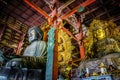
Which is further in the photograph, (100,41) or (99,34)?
A: (99,34)

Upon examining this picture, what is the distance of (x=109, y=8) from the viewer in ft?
25.4

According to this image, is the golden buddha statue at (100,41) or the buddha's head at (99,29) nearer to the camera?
the golden buddha statue at (100,41)

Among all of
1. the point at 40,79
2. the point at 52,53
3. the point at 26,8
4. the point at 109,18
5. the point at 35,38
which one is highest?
the point at 26,8

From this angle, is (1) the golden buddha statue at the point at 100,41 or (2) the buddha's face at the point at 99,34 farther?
(2) the buddha's face at the point at 99,34

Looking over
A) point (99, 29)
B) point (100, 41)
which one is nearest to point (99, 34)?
point (99, 29)

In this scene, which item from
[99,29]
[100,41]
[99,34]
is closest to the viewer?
[100,41]

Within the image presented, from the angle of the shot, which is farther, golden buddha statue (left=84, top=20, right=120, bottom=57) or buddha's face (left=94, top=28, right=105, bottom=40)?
buddha's face (left=94, top=28, right=105, bottom=40)

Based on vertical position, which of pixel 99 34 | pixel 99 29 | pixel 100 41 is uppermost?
pixel 99 29

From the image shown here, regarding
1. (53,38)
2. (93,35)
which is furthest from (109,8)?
(53,38)

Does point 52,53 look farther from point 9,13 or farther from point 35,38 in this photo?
point 9,13

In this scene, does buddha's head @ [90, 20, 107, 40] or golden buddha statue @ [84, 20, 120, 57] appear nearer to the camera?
golden buddha statue @ [84, 20, 120, 57]

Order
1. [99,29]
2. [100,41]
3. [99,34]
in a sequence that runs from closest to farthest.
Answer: [100,41], [99,34], [99,29]

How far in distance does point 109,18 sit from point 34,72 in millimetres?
7061

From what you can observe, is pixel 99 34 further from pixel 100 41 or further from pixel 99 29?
pixel 100 41
